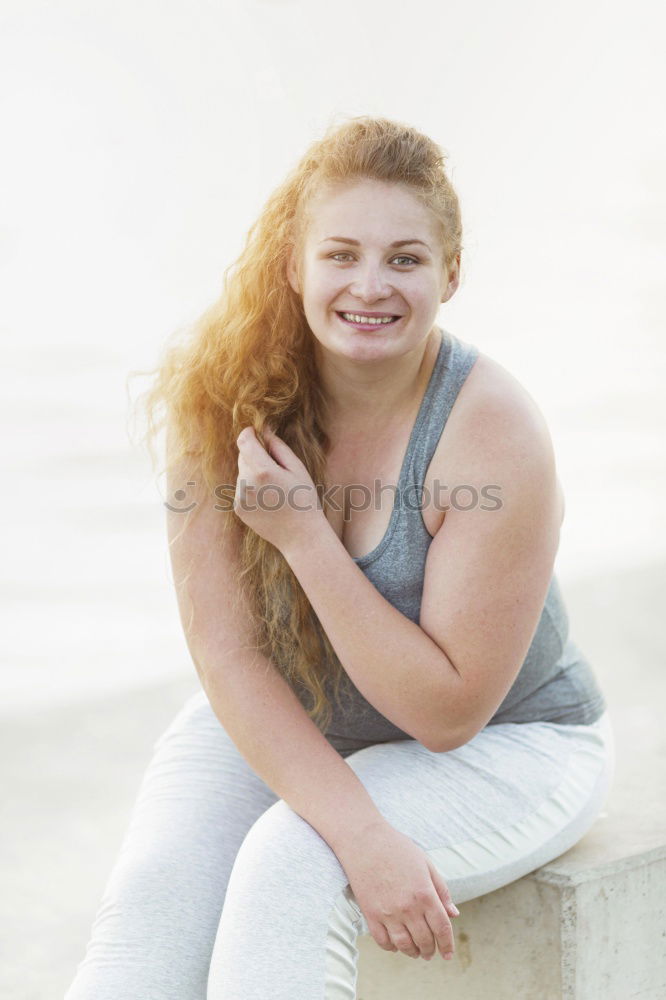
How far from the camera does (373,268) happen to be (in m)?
1.51

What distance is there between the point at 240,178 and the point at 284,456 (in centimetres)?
739

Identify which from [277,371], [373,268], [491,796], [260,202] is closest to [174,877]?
[491,796]

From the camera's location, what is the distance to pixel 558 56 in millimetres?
9344

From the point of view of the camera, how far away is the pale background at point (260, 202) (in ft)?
22.3

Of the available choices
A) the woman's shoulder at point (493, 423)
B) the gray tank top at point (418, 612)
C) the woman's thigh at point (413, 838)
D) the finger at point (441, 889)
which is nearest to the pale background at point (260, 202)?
the gray tank top at point (418, 612)

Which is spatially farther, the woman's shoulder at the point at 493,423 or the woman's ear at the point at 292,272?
the woman's ear at the point at 292,272

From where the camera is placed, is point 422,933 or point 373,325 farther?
point 373,325

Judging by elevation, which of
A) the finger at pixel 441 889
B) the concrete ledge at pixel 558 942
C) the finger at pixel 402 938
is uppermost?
the finger at pixel 441 889

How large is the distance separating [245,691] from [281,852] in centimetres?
25

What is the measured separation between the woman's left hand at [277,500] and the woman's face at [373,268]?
0.18 metres

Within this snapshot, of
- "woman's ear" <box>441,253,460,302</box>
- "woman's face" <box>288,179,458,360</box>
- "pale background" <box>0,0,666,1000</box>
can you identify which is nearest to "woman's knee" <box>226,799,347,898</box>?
"woman's face" <box>288,179,458,360</box>

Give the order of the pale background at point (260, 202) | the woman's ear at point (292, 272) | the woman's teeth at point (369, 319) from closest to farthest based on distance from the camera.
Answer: the woman's teeth at point (369, 319) < the woman's ear at point (292, 272) < the pale background at point (260, 202)

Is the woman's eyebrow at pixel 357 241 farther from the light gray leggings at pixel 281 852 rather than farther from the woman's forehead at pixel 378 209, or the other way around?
the light gray leggings at pixel 281 852

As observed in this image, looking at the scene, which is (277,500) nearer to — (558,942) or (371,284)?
(371,284)
